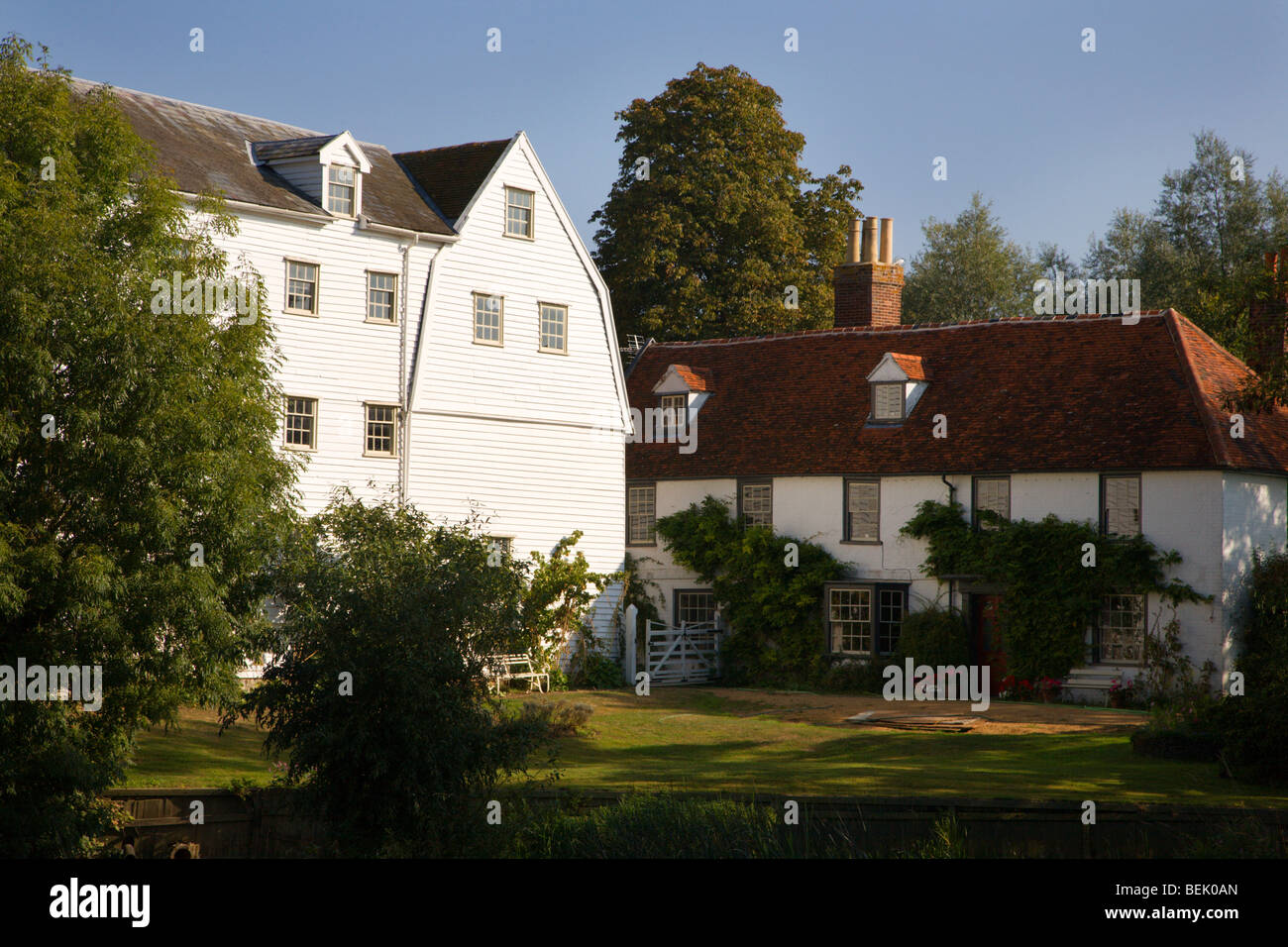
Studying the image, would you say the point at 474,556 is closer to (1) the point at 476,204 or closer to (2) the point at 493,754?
(2) the point at 493,754

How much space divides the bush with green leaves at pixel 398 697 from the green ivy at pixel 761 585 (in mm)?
18975

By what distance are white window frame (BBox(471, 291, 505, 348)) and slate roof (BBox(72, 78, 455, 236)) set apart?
163cm

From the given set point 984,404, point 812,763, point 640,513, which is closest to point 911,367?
point 984,404

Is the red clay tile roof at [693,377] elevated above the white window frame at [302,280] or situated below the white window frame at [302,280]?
below

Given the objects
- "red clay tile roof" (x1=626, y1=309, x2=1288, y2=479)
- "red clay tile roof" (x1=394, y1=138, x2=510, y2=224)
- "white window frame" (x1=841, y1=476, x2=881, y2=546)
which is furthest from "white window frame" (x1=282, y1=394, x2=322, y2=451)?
"white window frame" (x1=841, y1=476, x2=881, y2=546)

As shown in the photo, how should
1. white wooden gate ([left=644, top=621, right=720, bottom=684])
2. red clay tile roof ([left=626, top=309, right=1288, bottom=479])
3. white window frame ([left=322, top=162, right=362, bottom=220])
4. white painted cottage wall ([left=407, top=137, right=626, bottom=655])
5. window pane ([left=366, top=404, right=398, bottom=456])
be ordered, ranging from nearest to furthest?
white window frame ([left=322, top=162, right=362, bottom=220]) → window pane ([left=366, top=404, right=398, bottom=456]) → red clay tile roof ([left=626, top=309, right=1288, bottom=479]) → white painted cottage wall ([left=407, top=137, right=626, bottom=655]) → white wooden gate ([left=644, top=621, right=720, bottom=684])

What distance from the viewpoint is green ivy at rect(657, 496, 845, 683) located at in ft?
115

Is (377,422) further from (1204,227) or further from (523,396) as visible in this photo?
(1204,227)

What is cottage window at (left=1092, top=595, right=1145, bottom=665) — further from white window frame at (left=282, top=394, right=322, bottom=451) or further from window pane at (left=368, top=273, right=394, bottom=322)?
white window frame at (left=282, top=394, right=322, bottom=451)

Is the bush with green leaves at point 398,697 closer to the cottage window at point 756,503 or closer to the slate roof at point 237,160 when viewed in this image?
the slate roof at point 237,160

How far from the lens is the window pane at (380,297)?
31.0 meters

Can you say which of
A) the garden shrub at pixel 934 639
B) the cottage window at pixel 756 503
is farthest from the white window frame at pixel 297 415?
the garden shrub at pixel 934 639

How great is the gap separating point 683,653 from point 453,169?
1292cm

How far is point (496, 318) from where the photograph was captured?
33.3 metres
